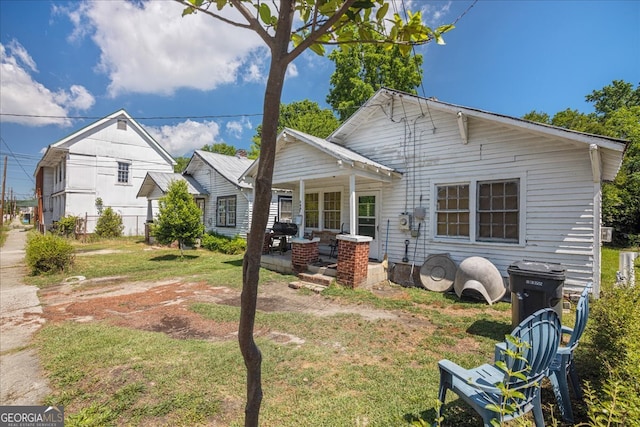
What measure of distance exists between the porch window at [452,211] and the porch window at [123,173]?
2161cm

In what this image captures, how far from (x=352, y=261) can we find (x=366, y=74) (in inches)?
816

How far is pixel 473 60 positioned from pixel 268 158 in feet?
36.0

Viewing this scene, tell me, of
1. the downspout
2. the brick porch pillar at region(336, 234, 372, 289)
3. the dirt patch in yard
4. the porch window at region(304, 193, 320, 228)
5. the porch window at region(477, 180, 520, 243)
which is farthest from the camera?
the porch window at region(304, 193, 320, 228)

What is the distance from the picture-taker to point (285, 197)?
635 inches

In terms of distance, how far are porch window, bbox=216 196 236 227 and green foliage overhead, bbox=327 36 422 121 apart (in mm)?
11757

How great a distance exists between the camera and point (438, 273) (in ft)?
24.7

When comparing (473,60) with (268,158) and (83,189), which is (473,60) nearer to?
(268,158)

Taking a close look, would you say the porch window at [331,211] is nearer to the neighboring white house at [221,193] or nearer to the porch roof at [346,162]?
the porch roof at [346,162]

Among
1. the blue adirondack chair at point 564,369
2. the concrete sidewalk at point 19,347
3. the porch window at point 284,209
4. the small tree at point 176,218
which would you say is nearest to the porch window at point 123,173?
the small tree at point 176,218

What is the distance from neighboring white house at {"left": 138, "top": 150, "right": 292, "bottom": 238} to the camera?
50.3 feet

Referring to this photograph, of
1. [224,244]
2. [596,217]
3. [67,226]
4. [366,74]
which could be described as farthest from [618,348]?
[366,74]

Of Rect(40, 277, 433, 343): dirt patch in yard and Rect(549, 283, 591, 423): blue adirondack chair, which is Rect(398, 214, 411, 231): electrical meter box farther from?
Rect(549, 283, 591, 423): blue adirondack chair

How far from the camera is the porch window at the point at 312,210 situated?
1107cm

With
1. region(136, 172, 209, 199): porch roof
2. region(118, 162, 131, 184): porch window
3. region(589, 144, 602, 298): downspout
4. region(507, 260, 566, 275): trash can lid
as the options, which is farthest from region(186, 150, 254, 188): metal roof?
region(589, 144, 602, 298): downspout
